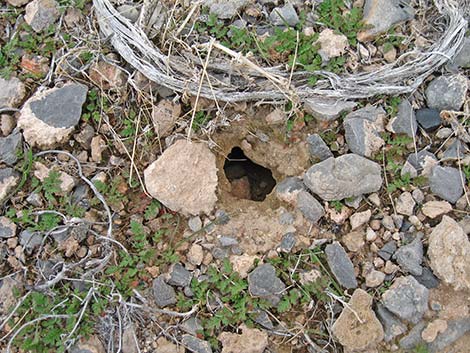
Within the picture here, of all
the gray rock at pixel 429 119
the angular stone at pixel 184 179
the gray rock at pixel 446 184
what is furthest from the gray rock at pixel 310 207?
the gray rock at pixel 429 119

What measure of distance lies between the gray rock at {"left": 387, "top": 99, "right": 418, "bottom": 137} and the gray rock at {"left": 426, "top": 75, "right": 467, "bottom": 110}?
12 centimetres

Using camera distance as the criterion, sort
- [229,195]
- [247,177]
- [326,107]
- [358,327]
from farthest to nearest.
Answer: [247,177]
[229,195]
[326,107]
[358,327]

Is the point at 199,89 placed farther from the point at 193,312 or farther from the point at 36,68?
the point at 193,312

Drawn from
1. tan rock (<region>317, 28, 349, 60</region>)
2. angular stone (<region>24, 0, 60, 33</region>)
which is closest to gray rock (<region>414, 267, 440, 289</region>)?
tan rock (<region>317, 28, 349, 60</region>)

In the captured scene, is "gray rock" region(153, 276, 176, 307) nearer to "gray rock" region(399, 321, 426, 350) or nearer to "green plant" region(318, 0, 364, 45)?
"gray rock" region(399, 321, 426, 350)

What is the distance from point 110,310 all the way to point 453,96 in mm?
1810

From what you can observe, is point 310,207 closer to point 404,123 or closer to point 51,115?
point 404,123

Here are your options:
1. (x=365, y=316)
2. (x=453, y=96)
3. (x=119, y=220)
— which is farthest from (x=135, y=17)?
(x=365, y=316)

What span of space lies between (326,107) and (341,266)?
71 centimetres

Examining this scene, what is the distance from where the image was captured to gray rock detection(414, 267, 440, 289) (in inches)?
98.0

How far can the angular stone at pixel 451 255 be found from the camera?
2438 mm

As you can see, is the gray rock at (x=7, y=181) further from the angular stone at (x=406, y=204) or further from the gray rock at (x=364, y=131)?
the angular stone at (x=406, y=204)

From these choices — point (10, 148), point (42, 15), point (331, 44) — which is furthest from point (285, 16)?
point (10, 148)

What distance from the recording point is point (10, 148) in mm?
2596
